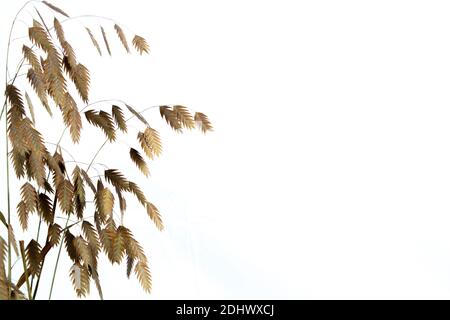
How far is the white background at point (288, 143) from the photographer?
12.1ft

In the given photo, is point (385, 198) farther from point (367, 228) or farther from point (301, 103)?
point (301, 103)

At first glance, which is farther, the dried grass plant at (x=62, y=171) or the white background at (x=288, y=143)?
the white background at (x=288, y=143)

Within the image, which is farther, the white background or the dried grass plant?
the white background

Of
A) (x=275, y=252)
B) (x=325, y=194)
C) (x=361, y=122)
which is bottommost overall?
(x=275, y=252)

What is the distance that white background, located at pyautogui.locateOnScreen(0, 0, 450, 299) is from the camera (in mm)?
3695

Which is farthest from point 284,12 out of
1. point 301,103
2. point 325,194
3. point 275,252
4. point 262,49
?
point 275,252

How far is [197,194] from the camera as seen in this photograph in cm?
375

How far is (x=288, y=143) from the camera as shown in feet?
12.3

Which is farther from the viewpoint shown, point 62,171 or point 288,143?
point 288,143

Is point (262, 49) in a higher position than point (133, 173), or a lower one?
higher

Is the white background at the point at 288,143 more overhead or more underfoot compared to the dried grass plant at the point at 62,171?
more overhead

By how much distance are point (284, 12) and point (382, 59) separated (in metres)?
0.50

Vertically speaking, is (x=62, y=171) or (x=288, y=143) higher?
(x=288, y=143)

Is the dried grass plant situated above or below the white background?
below
